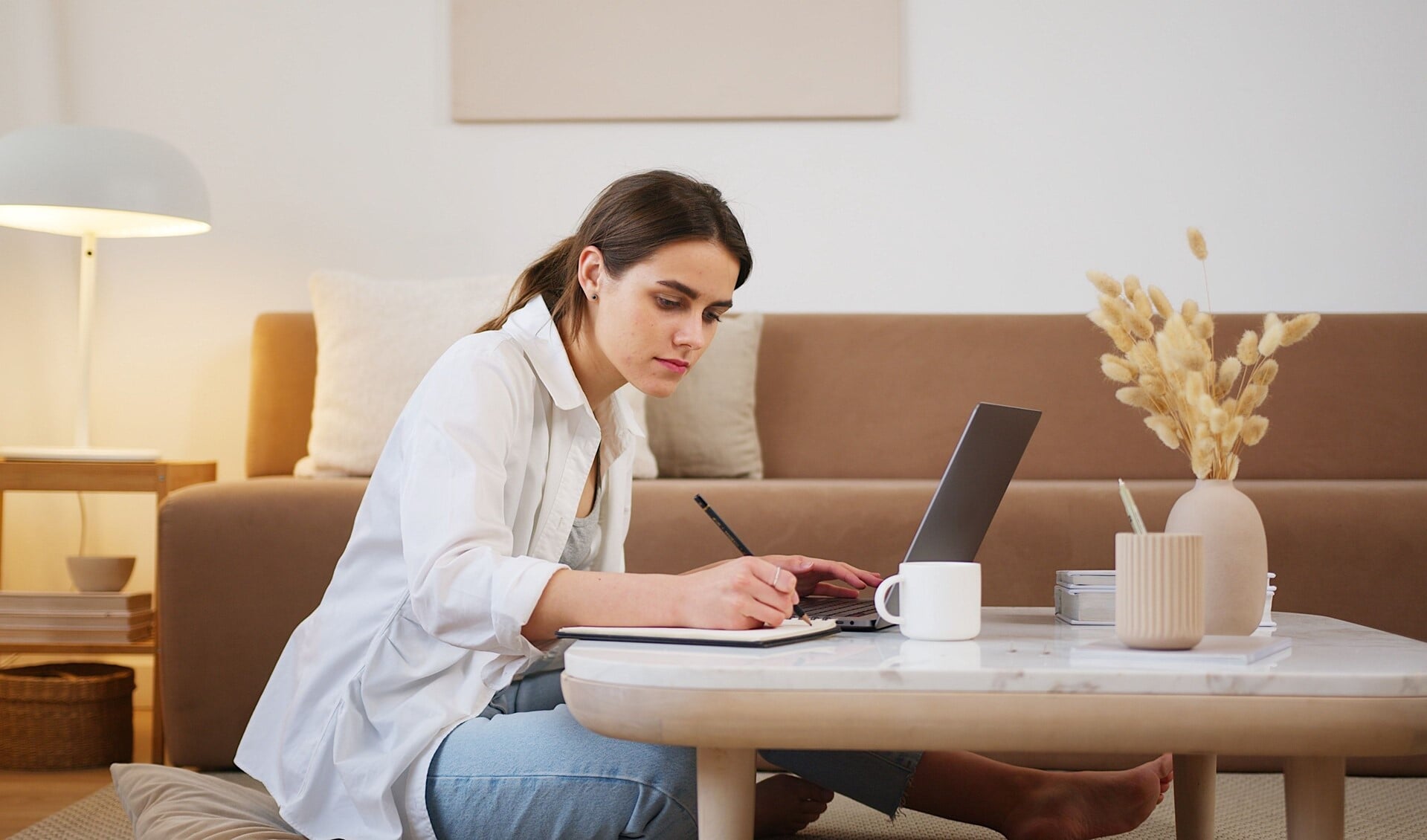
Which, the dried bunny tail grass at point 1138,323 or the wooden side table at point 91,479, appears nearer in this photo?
the dried bunny tail grass at point 1138,323

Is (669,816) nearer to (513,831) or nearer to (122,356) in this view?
(513,831)

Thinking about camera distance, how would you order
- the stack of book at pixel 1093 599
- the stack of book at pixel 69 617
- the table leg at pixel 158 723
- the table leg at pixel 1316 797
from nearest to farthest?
1. the table leg at pixel 1316 797
2. the stack of book at pixel 1093 599
3. the table leg at pixel 158 723
4. the stack of book at pixel 69 617

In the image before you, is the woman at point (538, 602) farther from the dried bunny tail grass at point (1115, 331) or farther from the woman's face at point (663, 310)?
the dried bunny tail grass at point (1115, 331)

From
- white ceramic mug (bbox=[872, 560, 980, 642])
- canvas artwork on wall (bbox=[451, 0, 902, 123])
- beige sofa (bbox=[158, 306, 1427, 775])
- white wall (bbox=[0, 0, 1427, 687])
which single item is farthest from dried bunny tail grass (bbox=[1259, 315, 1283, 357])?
canvas artwork on wall (bbox=[451, 0, 902, 123])

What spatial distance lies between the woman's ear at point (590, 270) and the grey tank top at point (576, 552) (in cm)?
27

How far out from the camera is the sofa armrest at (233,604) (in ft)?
7.23

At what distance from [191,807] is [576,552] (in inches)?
20.9

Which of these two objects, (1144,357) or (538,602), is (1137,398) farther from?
(538,602)

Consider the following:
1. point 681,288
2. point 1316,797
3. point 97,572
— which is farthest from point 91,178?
point 1316,797

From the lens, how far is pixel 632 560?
→ 7.27 feet

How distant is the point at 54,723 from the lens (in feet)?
7.56

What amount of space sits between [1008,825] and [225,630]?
1439mm

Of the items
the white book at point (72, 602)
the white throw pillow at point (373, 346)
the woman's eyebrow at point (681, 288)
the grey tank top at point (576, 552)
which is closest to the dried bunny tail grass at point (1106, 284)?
the woman's eyebrow at point (681, 288)

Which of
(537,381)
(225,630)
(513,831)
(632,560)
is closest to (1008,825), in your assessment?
(513,831)
